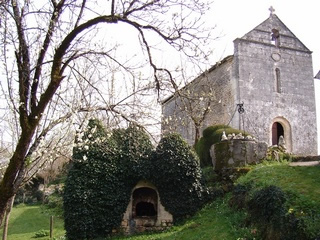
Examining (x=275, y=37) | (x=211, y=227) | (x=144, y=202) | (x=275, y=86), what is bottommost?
(x=211, y=227)

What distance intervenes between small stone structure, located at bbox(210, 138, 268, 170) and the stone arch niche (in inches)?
257

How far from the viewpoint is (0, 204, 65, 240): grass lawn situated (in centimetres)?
1898

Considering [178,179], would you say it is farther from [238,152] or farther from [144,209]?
[144,209]

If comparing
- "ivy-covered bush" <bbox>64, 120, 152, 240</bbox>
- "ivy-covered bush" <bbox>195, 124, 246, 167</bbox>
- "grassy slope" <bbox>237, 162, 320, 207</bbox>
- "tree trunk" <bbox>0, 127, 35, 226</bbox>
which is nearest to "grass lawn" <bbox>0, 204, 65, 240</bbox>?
"ivy-covered bush" <bbox>64, 120, 152, 240</bbox>

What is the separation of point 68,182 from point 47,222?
310 inches

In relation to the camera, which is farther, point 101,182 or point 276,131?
point 276,131

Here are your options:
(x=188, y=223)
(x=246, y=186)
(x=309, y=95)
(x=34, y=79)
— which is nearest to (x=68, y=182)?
(x=188, y=223)

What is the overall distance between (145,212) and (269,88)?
32.7 ft

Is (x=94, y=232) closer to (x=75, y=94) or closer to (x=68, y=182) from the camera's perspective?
(x=68, y=182)

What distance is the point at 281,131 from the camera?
22.4 metres

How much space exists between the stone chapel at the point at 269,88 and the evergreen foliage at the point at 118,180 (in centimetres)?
548

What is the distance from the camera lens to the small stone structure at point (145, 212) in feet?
49.3

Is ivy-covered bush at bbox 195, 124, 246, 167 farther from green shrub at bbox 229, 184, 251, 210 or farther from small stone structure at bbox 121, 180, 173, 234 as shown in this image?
green shrub at bbox 229, 184, 251, 210

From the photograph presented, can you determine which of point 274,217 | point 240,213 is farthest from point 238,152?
point 274,217
